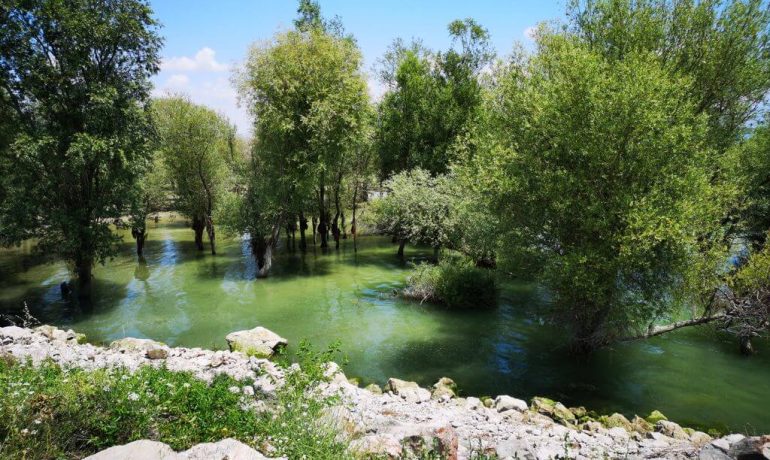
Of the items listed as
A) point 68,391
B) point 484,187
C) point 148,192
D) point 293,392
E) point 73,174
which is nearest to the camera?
point 68,391

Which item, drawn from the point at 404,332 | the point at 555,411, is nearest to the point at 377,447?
the point at 555,411

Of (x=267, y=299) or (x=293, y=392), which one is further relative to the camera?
(x=267, y=299)

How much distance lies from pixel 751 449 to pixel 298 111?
29.5 m

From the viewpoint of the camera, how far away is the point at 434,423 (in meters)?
10.4

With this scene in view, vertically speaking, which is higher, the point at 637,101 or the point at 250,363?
the point at 637,101

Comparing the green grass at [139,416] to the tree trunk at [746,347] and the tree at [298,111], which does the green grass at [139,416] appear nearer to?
the tree trunk at [746,347]

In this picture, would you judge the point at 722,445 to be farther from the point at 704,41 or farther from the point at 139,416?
the point at 704,41

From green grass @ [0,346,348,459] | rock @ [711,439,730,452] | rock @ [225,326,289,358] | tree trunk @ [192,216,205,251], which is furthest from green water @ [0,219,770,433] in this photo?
green grass @ [0,346,348,459]

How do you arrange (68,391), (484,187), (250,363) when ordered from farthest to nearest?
(484,187) < (250,363) < (68,391)

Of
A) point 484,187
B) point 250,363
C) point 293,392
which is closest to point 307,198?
point 484,187

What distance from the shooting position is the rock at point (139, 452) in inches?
280

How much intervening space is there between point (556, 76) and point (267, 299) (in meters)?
20.2

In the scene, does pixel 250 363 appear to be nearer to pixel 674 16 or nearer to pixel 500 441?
pixel 500 441

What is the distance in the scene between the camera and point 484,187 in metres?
19.0
